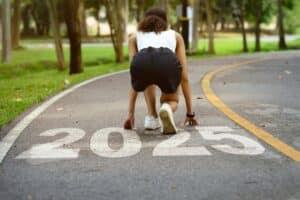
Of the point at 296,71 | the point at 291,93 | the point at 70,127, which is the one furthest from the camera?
the point at 296,71

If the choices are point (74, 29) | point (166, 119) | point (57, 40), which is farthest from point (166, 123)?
point (57, 40)

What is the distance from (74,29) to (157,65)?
1287 cm

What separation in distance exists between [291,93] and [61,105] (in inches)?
163

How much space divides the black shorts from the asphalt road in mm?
577

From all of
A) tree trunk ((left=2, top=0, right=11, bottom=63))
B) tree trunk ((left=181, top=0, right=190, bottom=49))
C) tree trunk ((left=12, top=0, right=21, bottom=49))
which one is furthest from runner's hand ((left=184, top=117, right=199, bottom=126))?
tree trunk ((left=12, top=0, right=21, bottom=49))

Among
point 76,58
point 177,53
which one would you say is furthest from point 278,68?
point 177,53

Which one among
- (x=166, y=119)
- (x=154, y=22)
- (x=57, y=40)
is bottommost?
(x=166, y=119)

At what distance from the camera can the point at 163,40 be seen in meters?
8.01

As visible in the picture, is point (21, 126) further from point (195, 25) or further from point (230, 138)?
point (195, 25)

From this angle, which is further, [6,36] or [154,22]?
[6,36]

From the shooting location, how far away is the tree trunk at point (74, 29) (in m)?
20.1

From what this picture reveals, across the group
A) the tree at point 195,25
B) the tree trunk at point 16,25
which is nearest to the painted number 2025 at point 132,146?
the tree at point 195,25

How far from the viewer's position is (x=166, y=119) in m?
7.61

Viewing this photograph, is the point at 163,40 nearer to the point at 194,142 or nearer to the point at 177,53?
the point at 177,53
